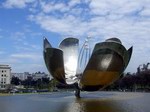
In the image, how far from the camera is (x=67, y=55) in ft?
159

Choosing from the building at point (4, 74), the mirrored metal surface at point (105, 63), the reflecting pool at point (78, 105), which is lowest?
the reflecting pool at point (78, 105)

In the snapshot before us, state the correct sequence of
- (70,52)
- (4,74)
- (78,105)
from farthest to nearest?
(4,74) → (70,52) → (78,105)

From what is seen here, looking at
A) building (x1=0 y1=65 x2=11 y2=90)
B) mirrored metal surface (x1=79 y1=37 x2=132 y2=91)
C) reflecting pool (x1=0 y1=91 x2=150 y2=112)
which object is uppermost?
building (x1=0 y1=65 x2=11 y2=90)

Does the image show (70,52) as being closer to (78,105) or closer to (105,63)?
(105,63)

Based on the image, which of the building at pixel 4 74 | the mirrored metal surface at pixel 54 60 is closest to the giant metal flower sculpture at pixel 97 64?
the mirrored metal surface at pixel 54 60

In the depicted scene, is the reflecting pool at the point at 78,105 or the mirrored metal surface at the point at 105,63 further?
the mirrored metal surface at the point at 105,63

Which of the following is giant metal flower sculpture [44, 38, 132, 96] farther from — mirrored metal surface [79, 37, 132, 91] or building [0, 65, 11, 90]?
building [0, 65, 11, 90]

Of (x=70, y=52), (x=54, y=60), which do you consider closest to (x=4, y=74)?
(x=70, y=52)

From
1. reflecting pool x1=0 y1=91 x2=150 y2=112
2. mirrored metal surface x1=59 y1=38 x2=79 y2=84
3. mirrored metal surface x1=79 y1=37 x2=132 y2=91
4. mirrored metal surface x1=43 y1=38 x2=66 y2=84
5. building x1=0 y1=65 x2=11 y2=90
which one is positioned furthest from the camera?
building x1=0 y1=65 x2=11 y2=90

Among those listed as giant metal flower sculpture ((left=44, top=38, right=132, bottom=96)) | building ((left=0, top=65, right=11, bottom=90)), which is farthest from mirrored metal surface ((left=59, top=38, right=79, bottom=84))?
building ((left=0, top=65, right=11, bottom=90))

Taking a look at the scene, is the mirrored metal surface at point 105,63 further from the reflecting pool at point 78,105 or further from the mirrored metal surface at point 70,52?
the mirrored metal surface at point 70,52

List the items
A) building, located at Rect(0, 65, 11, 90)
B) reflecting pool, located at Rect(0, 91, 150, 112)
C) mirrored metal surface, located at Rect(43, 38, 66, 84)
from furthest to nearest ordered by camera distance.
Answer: building, located at Rect(0, 65, 11, 90), mirrored metal surface, located at Rect(43, 38, 66, 84), reflecting pool, located at Rect(0, 91, 150, 112)

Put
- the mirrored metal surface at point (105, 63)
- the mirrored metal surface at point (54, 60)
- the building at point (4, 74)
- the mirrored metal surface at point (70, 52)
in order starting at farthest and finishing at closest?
the building at point (4, 74) < the mirrored metal surface at point (70, 52) < the mirrored metal surface at point (54, 60) < the mirrored metal surface at point (105, 63)

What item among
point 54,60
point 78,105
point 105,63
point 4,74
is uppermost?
point 4,74
